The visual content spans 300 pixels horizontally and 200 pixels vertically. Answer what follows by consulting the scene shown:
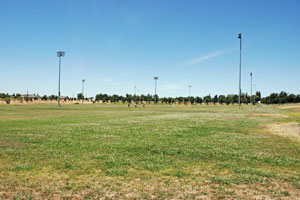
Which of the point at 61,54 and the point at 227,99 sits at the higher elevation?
the point at 61,54

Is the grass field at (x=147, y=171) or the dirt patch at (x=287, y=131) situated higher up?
the dirt patch at (x=287, y=131)

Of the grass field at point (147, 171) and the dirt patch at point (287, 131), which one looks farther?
the dirt patch at point (287, 131)

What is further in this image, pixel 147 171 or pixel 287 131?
pixel 287 131

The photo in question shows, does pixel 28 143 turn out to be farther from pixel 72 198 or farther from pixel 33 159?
pixel 72 198

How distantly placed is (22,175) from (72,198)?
269 centimetres

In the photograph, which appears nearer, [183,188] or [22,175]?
[183,188]

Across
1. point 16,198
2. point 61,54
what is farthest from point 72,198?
point 61,54

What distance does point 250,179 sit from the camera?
7230 mm

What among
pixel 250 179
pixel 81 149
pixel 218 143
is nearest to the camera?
pixel 250 179

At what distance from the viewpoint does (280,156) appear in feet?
34.2

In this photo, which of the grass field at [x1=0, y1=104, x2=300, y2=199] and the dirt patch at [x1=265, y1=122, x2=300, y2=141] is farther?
the dirt patch at [x1=265, y1=122, x2=300, y2=141]

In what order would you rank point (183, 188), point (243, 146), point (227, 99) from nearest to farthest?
point (183, 188)
point (243, 146)
point (227, 99)

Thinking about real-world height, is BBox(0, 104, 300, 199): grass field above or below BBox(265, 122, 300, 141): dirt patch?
below

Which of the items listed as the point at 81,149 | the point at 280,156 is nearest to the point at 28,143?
the point at 81,149
